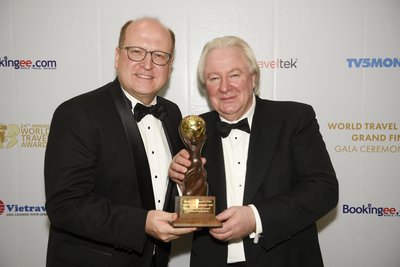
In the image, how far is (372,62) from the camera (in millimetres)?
3010

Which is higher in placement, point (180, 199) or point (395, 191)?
point (180, 199)

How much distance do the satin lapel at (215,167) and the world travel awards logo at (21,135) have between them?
6.00ft

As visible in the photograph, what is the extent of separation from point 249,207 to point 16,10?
2.88 m

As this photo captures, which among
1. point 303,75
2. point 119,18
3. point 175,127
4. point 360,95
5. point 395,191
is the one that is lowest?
point 395,191

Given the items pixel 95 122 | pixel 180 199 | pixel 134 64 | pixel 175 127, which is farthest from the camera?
pixel 175 127

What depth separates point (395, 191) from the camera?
3061mm

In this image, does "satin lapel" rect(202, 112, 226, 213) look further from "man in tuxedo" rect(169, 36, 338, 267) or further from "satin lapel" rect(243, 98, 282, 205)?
"satin lapel" rect(243, 98, 282, 205)

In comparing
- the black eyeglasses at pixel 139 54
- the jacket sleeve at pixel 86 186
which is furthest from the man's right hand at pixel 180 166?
the black eyeglasses at pixel 139 54

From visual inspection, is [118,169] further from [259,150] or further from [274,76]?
[274,76]

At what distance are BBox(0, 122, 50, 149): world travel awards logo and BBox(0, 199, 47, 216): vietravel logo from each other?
58cm

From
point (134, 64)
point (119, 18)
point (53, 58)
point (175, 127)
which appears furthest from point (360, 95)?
point (53, 58)

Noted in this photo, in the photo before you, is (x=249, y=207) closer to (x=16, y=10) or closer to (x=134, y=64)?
(x=134, y=64)

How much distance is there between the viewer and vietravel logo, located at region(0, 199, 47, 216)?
3160mm

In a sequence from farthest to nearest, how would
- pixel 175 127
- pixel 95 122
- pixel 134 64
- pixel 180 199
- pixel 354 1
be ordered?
pixel 354 1, pixel 175 127, pixel 134 64, pixel 95 122, pixel 180 199
